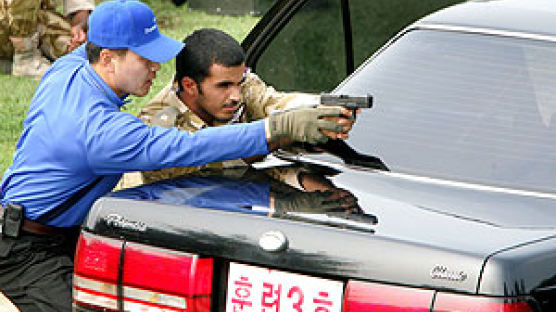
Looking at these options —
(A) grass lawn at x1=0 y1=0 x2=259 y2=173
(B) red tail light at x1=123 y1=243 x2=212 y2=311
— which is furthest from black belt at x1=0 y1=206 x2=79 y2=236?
(A) grass lawn at x1=0 y1=0 x2=259 y2=173

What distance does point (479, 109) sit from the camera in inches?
160

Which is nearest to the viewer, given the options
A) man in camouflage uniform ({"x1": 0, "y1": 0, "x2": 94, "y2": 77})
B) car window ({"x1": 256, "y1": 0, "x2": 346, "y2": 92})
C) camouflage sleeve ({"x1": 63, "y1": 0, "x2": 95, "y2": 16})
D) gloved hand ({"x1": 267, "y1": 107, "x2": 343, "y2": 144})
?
gloved hand ({"x1": 267, "y1": 107, "x2": 343, "y2": 144})

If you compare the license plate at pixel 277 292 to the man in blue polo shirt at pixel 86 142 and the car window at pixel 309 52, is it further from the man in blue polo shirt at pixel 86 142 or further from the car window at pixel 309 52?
the car window at pixel 309 52

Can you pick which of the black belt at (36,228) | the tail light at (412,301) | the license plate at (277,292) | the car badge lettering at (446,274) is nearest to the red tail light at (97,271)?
the license plate at (277,292)

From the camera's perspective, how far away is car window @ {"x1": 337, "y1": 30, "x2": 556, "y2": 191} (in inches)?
151

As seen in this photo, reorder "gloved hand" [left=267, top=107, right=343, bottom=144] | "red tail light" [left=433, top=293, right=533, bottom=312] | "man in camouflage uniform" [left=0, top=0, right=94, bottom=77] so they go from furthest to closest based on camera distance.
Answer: "man in camouflage uniform" [left=0, top=0, right=94, bottom=77] < "gloved hand" [left=267, top=107, right=343, bottom=144] < "red tail light" [left=433, top=293, right=533, bottom=312]

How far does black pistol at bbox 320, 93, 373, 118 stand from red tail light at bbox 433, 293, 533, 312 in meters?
0.98

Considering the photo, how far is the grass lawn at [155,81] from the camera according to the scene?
9.06 metres

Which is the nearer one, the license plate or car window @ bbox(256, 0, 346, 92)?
the license plate

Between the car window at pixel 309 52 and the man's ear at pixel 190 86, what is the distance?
43.4 inches

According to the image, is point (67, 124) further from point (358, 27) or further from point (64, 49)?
point (64, 49)

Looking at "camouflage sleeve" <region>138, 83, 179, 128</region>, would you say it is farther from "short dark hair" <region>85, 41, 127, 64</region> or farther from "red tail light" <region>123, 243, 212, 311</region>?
"red tail light" <region>123, 243, 212, 311</region>

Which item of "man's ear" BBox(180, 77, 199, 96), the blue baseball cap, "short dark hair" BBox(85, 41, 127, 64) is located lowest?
"man's ear" BBox(180, 77, 199, 96)

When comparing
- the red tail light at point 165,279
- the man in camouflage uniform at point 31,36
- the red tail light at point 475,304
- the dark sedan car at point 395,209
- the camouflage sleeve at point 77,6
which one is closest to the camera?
the red tail light at point 475,304
